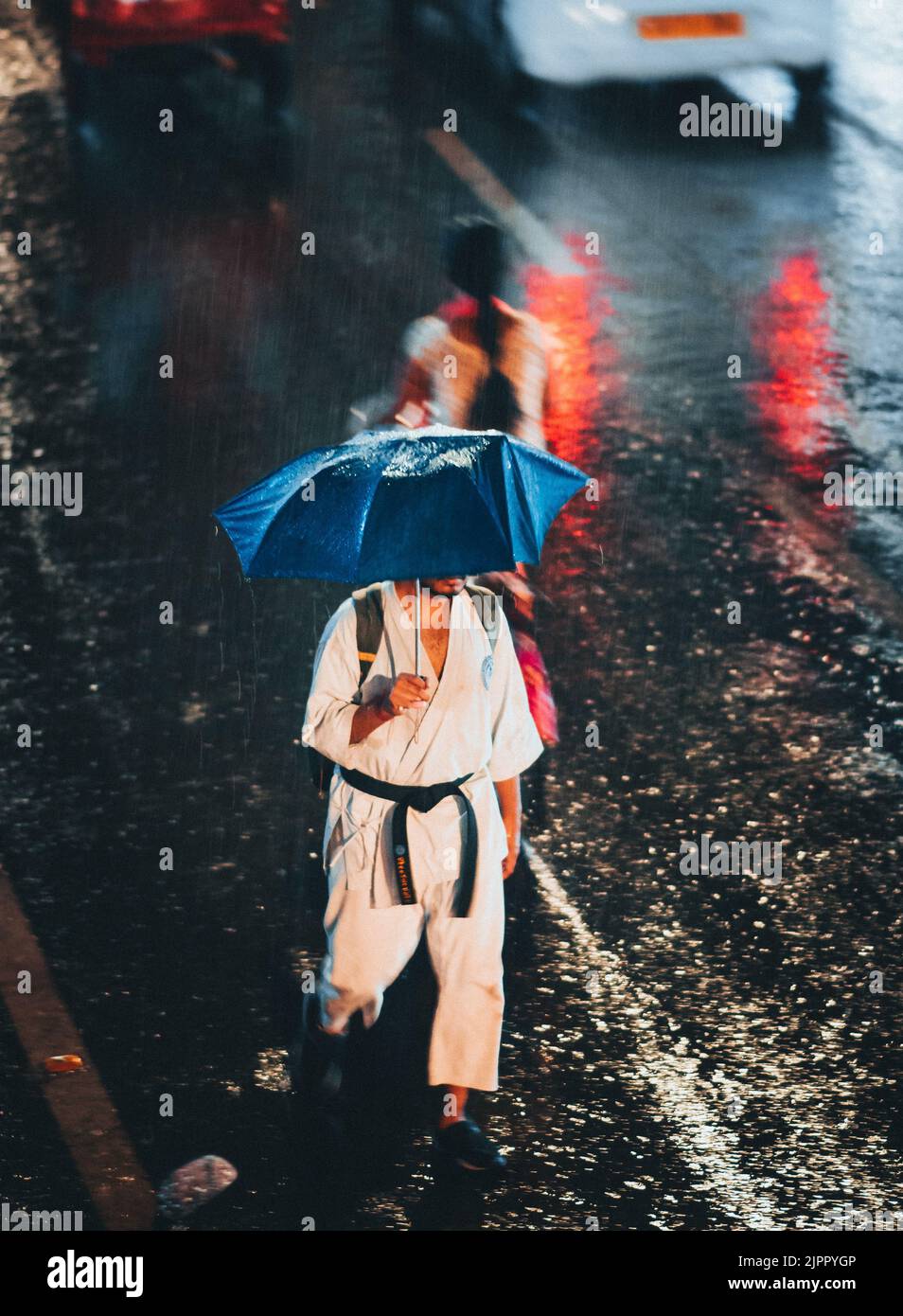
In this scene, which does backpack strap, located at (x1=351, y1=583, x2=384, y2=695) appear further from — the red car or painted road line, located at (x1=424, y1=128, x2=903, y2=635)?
the red car

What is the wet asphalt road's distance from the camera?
650 centimetres

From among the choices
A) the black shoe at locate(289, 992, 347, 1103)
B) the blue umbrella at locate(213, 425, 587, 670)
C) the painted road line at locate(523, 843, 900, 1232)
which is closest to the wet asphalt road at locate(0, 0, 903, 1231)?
the painted road line at locate(523, 843, 900, 1232)

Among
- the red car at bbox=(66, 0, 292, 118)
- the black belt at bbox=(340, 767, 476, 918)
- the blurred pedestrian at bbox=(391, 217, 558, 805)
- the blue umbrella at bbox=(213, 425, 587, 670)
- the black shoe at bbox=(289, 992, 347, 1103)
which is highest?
the red car at bbox=(66, 0, 292, 118)

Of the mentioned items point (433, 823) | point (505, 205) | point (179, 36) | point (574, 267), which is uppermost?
point (179, 36)

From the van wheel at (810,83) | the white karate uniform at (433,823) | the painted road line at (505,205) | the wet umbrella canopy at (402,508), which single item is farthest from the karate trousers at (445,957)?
the van wheel at (810,83)

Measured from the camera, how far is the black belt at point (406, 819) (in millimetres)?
5996

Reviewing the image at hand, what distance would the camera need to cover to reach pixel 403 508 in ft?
18.9

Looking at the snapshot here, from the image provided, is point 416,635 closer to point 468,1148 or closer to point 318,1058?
point 318,1058

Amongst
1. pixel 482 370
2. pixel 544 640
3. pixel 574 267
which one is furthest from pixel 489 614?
pixel 574 267

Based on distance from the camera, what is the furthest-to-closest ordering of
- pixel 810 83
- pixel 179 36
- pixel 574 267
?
pixel 810 83
pixel 179 36
pixel 574 267

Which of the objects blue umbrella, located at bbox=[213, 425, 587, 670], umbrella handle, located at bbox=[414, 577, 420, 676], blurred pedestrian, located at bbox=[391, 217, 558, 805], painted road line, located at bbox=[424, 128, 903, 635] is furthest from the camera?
painted road line, located at bbox=[424, 128, 903, 635]

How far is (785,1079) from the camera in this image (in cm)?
662

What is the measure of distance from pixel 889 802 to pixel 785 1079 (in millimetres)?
1741

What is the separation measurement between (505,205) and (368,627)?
7614mm
